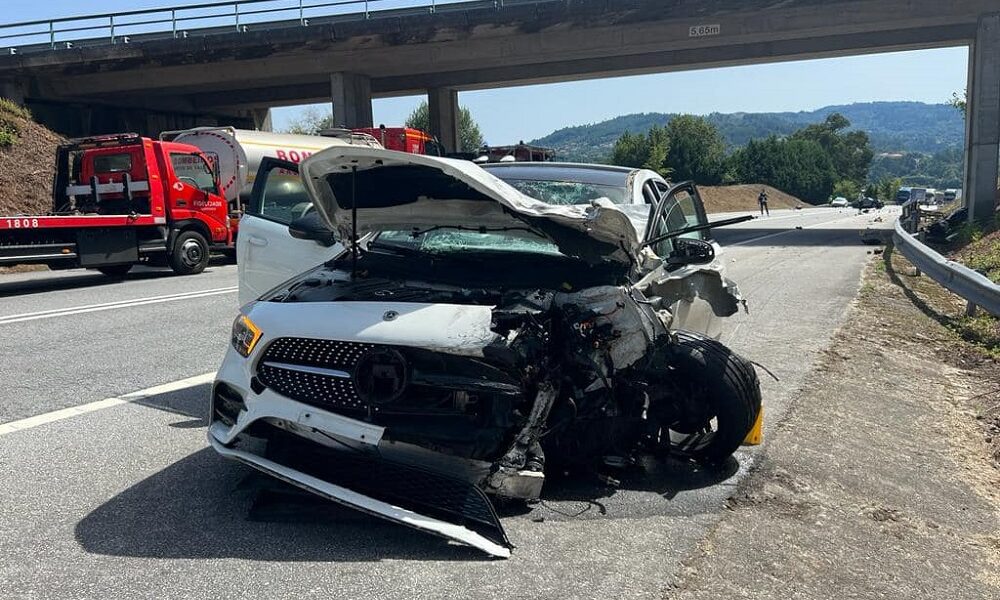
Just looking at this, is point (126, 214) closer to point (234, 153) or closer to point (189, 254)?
point (189, 254)

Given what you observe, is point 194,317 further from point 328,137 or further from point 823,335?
point 328,137

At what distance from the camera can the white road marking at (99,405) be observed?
5.00m

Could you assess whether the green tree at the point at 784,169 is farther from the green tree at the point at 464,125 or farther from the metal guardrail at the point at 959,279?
the metal guardrail at the point at 959,279

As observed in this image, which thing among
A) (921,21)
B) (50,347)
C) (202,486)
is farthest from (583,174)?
(921,21)

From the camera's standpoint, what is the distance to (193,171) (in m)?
15.4

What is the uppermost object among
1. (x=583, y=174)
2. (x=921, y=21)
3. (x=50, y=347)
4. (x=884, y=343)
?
(x=921, y=21)

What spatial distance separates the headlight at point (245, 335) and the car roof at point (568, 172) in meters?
2.37

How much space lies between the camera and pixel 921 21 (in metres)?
27.1

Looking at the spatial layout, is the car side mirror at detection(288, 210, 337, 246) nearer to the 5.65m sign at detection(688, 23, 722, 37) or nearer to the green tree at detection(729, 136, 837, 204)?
the 5.65m sign at detection(688, 23, 722, 37)

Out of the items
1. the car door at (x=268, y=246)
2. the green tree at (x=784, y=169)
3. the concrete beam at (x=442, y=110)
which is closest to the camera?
the car door at (x=268, y=246)

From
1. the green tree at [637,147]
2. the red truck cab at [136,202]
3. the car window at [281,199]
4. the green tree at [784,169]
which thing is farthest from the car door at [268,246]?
the green tree at [784,169]

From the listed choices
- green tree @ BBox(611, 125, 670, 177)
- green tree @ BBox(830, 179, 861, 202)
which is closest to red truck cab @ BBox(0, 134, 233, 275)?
green tree @ BBox(611, 125, 670, 177)

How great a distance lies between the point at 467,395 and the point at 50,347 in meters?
5.62

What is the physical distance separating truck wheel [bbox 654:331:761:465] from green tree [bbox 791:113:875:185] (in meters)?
151
